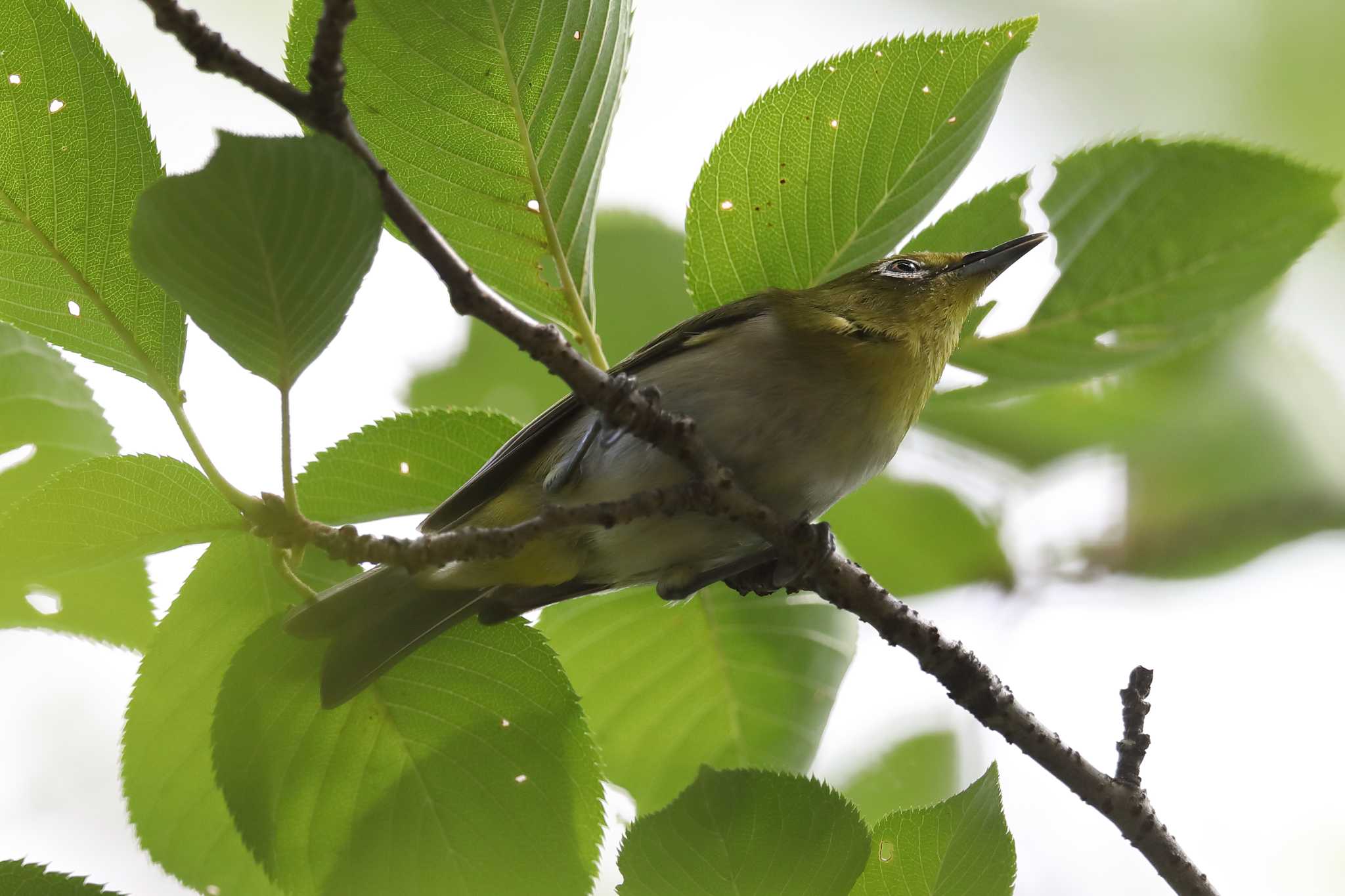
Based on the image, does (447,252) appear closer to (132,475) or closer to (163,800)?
(132,475)

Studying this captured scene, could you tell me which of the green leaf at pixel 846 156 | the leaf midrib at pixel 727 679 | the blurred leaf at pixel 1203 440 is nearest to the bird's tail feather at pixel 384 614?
the leaf midrib at pixel 727 679

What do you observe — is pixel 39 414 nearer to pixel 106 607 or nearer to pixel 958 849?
pixel 106 607

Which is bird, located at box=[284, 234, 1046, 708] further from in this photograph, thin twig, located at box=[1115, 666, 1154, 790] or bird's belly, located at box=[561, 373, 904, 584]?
thin twig, located at box=[1115, 666, 1154, 790]

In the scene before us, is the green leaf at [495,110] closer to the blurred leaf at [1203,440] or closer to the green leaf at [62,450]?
the green leaf at [62,450]

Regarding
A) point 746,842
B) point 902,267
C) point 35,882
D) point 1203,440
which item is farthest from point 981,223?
point 35,882

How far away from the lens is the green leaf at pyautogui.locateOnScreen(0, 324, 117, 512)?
2473mm

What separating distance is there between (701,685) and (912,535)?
1.20 meters

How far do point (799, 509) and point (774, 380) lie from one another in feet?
1.06

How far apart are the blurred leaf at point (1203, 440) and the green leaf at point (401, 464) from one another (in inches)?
75.0

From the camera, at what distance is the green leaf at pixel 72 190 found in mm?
1938

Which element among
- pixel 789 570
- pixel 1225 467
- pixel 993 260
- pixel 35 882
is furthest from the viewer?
pixel 1225 467

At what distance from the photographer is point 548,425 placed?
2.88m

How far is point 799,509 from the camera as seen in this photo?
9.57 ft

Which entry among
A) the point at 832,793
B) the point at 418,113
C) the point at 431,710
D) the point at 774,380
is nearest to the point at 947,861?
the point at 832,793
